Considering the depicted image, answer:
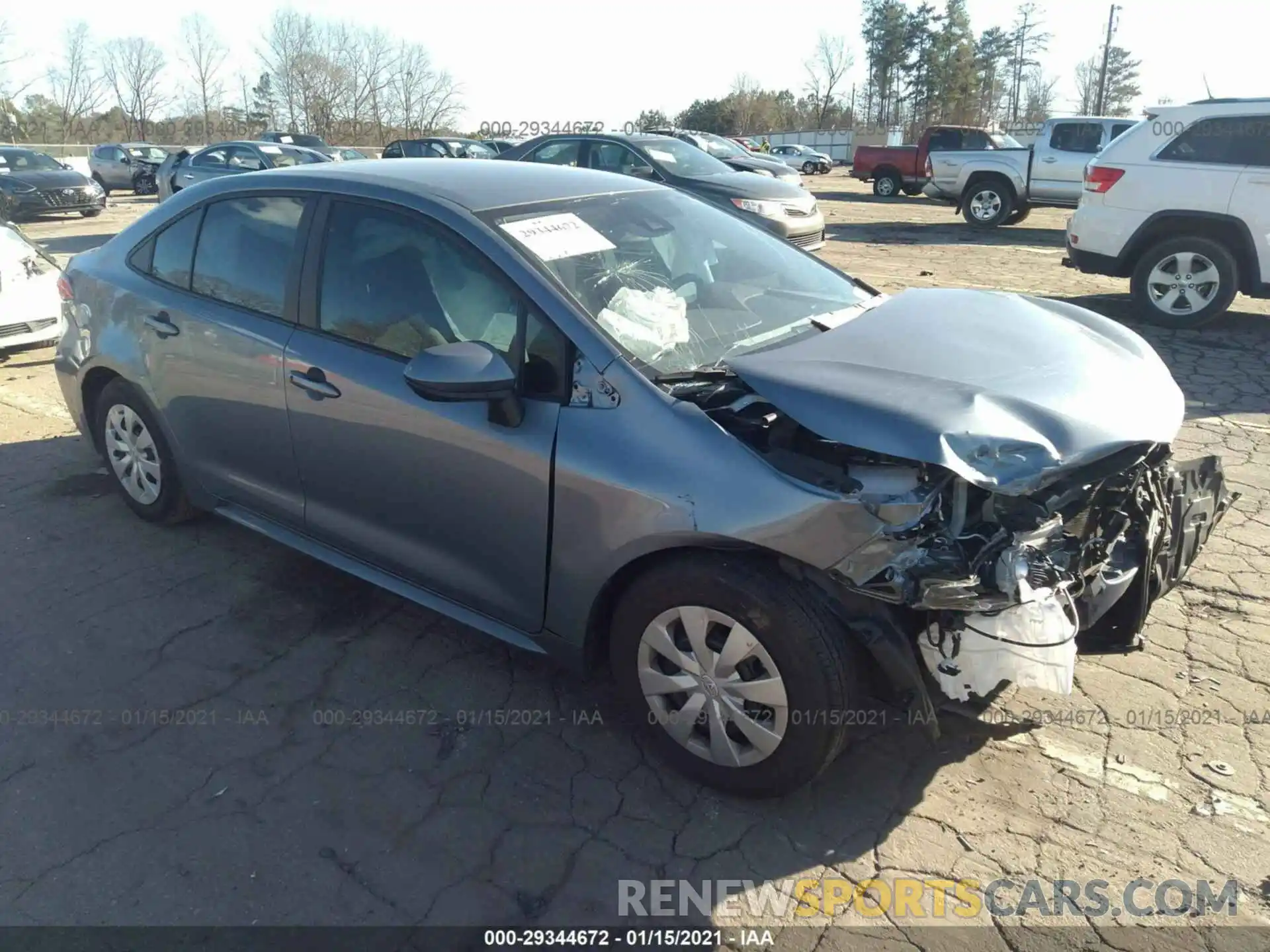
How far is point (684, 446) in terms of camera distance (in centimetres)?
255

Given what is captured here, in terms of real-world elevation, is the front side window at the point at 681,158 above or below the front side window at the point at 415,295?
above

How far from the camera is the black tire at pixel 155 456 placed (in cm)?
418

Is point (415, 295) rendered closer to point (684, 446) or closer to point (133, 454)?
point (684, 446)

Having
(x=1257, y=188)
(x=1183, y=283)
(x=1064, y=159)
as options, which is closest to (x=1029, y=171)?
(x=1064, y=159)

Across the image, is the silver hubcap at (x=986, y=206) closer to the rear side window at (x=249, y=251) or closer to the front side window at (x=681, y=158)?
the front side window at (x=681, y=158)

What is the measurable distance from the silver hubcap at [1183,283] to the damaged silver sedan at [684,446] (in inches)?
228

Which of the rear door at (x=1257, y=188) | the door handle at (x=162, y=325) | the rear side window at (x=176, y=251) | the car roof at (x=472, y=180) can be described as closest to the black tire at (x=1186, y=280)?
the rear door at (x=1257, y=188)

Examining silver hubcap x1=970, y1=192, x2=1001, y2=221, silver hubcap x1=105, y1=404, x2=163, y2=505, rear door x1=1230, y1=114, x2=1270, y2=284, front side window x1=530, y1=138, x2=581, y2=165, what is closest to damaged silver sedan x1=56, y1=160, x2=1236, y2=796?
silver hubcap x1=105, y1=404, x2=163, y2=505

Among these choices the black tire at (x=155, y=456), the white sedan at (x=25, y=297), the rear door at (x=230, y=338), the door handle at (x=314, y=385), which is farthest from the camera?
the white sedan at (x=25, y=297)

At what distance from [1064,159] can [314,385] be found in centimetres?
1646

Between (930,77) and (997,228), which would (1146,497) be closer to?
(997,228)

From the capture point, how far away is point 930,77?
6425 centimetres

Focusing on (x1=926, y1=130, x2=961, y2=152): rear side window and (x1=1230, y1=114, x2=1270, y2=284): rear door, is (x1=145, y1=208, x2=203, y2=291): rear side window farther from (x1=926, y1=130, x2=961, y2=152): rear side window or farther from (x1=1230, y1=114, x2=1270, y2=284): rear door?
(x1=926, y1=130, x2=961, y2=152): rear side window

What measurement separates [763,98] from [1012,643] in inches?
3077
